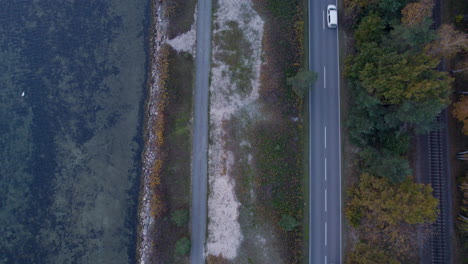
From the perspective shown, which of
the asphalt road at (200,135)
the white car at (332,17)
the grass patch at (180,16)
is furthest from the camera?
the grass patch at (180,16)

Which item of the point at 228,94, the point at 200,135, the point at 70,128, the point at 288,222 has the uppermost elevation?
the point at 228,94

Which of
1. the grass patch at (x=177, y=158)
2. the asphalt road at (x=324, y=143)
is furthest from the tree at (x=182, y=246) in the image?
the asphalt road at (x=324, y=143)

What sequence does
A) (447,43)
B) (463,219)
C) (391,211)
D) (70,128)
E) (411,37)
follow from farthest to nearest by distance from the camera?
(70,128) < (463,219) < (391,211) < (447,43) < (411,37)

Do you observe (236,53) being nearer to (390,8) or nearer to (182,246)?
(390,8)

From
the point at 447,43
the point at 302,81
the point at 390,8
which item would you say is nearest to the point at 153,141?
the point at 302,81

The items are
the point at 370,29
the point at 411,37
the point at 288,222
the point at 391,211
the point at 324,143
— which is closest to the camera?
the point at 411,37

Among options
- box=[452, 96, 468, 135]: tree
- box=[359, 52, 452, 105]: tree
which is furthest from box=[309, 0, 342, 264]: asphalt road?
box=[452, 96, 468, 135]: tree

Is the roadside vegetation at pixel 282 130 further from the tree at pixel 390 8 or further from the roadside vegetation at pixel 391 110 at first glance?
the tree at pixel 390 8
